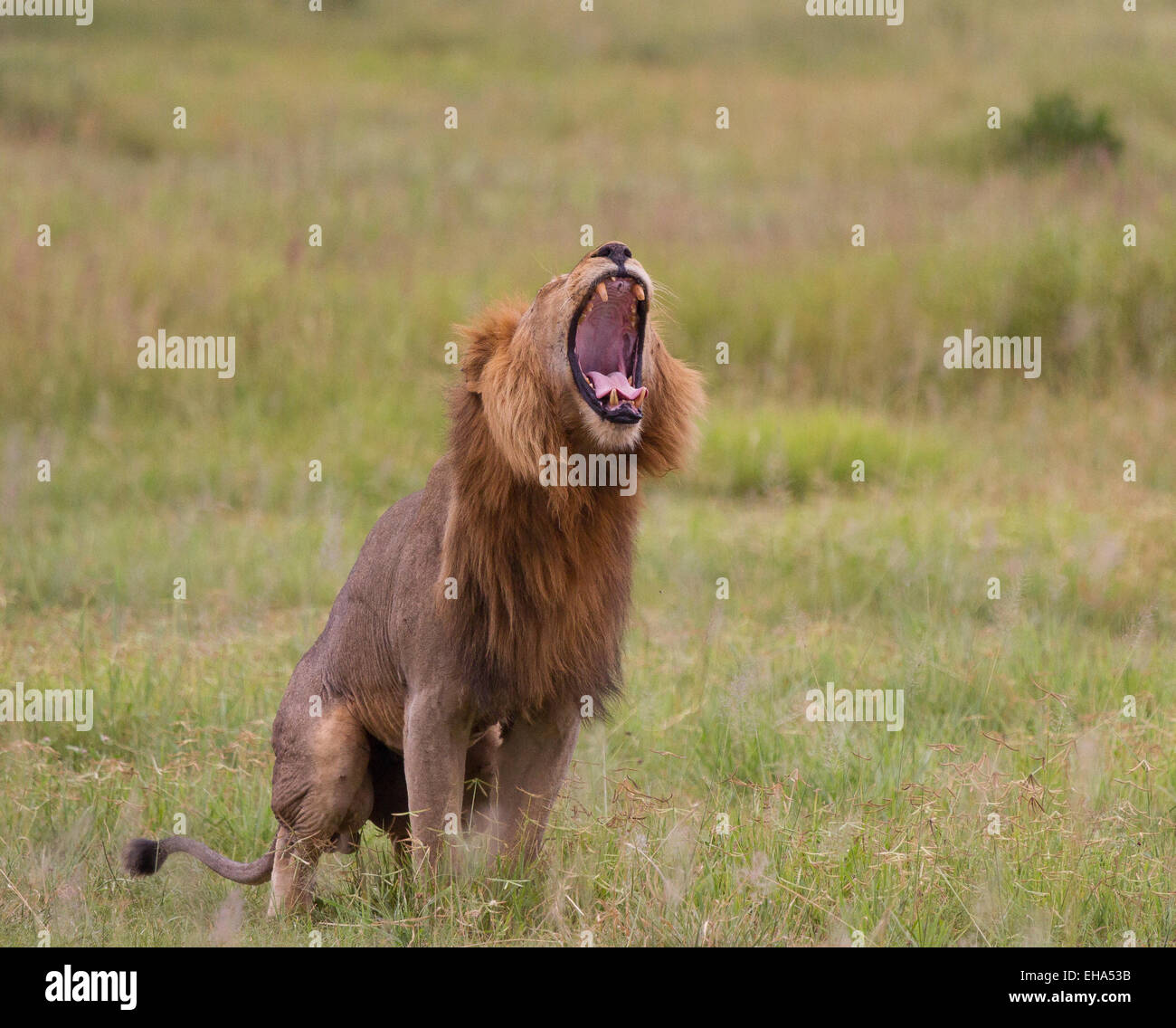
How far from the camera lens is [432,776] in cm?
418

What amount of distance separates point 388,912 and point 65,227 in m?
10.5

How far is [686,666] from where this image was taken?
6.61 m

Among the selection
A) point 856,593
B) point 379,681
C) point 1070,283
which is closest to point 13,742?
point 379,681

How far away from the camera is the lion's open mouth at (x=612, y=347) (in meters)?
4.02

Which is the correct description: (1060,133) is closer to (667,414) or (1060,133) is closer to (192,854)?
(667,414)

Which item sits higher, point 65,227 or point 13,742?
point 65,227

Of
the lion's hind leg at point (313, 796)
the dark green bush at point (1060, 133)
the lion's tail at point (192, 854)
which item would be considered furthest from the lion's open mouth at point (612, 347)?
the dark green bush at point (1060, 133)

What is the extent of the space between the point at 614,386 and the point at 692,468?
0.62 meters

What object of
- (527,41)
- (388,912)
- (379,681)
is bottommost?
(388,912)

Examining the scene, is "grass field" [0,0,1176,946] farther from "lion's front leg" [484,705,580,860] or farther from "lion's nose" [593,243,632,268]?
"lion's nose" [593,243,632,268]

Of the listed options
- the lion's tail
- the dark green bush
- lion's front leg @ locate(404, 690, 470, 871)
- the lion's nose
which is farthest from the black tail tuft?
the dark green bush

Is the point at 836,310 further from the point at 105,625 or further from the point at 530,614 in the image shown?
the point at 530,614

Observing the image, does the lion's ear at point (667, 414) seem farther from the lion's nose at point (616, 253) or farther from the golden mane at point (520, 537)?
the lion's nose at point (616, 253)

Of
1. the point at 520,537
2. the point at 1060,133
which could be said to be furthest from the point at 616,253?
the point at 1060,133
